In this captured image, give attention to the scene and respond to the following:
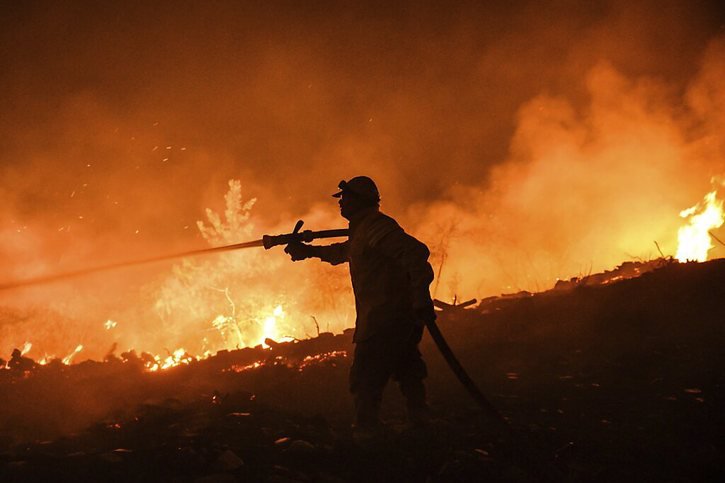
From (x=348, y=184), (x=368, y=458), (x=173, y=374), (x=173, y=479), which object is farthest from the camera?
(x=173, y=374)

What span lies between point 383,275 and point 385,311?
30cm

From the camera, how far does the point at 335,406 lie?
6016 millimetres

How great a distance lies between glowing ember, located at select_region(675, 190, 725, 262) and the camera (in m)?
16.3

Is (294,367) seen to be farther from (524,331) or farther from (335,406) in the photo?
(524,331)

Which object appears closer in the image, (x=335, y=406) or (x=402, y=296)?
(x=402, y=296)

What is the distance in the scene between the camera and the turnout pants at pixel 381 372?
4.04m

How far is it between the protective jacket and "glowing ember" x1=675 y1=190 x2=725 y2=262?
51.0ft

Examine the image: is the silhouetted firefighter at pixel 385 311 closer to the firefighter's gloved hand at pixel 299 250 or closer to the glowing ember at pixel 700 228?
the firefighter's gloved hand at pixel 299 250

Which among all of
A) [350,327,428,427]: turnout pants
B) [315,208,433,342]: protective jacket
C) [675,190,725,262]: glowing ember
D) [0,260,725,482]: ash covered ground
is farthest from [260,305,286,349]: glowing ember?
[315,208,433,342]: protective jacket

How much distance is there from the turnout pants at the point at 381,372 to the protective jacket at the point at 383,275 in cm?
9

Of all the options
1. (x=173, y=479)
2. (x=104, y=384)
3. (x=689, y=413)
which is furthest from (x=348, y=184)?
(x=104, y=384)

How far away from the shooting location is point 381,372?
4.12m

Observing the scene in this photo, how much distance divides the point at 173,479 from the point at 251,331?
1747 centimetres

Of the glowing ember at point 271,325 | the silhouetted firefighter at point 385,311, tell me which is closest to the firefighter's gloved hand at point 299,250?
the silhouetted firefighter at point 385,311
